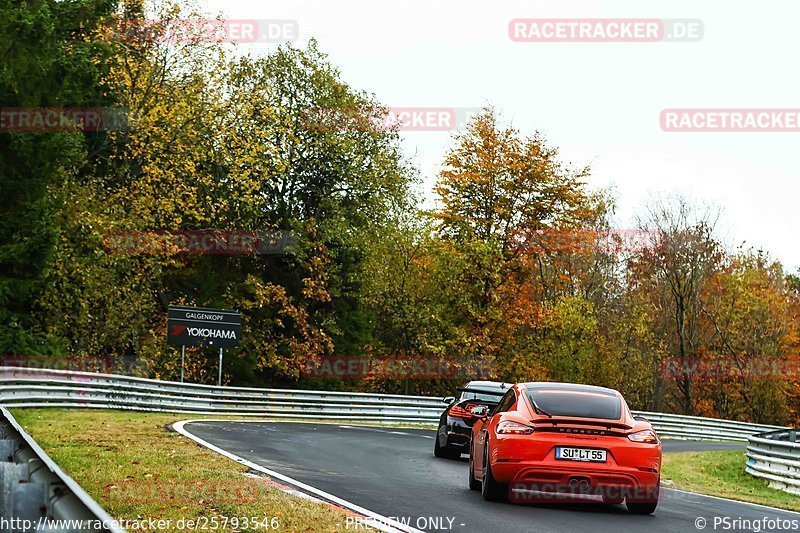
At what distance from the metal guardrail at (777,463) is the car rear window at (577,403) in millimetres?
10600

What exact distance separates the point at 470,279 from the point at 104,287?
18.1 m

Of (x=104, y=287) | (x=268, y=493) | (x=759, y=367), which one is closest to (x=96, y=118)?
(x=104, y=287)

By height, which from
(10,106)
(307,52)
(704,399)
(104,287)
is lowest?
(704,399)

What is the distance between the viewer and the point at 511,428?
1240 cm

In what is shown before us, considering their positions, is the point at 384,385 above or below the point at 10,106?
below

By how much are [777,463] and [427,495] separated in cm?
1329

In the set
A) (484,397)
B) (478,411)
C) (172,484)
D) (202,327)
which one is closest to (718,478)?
(484,397)

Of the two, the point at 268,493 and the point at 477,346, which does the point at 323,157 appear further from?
the point at 268,493

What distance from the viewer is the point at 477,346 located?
5078cm

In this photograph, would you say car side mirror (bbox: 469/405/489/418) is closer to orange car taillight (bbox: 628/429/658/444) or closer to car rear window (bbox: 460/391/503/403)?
car rear window (bbox: 460/391/503/403)

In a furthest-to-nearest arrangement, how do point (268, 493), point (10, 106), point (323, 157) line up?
point (323, 157) → point (10, 106) → point (268, 493)

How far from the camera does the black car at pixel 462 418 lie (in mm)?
20750

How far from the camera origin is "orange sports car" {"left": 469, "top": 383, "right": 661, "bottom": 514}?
1198 cm

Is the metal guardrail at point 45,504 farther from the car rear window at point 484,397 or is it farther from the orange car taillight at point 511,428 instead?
the car rear window at point 484,397
